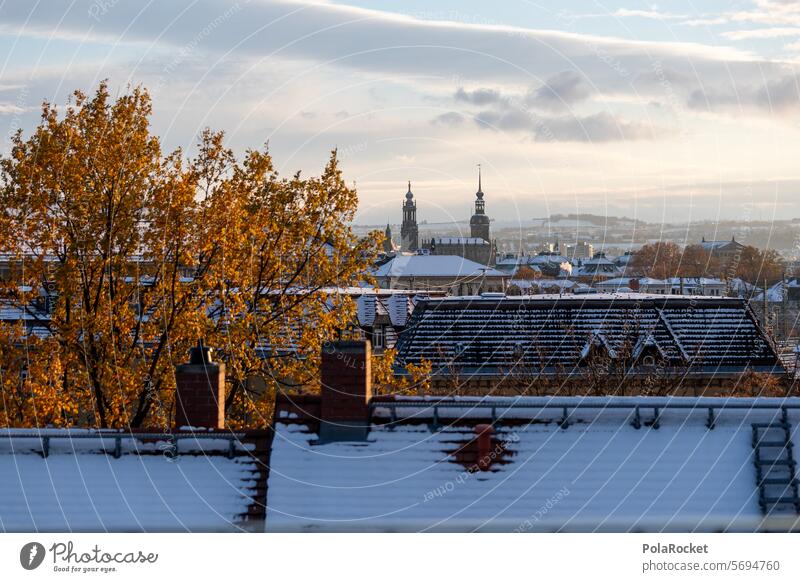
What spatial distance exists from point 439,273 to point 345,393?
154679 millimetres

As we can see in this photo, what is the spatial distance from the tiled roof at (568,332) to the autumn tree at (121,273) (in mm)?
22791

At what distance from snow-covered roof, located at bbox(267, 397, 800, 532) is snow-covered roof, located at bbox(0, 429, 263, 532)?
67cm

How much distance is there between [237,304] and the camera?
87.4 feet

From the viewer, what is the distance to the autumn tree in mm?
24672

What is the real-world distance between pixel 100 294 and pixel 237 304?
3.11 metres

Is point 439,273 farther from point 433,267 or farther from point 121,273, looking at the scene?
point 121,273

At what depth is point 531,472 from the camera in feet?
51.9

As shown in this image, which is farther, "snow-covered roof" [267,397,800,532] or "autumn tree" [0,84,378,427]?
"autumn tree" [0,84,378,427]

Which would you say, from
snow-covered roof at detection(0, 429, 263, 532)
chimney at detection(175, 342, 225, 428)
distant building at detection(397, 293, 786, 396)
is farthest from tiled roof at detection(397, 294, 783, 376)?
snow-covered roof at detection(0, 429, 263, 532)

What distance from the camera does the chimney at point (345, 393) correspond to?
53.8 ft
